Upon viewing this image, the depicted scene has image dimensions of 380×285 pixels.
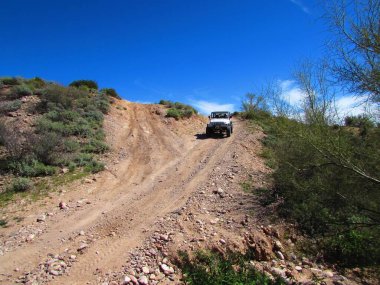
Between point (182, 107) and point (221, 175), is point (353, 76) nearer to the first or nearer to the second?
point (221, 175)

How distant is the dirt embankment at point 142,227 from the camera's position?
6.45 m

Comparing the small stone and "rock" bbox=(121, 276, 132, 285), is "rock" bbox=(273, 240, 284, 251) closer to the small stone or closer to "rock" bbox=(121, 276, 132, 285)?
"rock" bbox=(121, 276, 132, 285)

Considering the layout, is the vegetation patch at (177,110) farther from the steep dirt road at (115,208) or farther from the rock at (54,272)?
the rock at (54,272)

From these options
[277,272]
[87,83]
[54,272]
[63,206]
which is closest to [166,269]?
[54,272]

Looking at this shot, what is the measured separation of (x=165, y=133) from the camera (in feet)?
66.9

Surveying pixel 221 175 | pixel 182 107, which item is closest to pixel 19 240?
pixel 221 175

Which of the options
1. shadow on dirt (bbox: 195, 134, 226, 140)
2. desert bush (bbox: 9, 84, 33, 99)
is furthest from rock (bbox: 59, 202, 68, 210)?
desert bush (bbox: 9, 84, 33, 99)

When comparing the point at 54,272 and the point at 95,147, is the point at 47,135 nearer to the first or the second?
the point at 95,147

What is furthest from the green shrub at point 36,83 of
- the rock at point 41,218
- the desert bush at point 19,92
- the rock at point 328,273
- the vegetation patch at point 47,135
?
the rock at point 328,273

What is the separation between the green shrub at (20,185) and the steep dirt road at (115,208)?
1.33 meters

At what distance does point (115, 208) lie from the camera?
9398 millimetres

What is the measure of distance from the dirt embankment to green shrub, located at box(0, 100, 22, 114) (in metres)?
7.63

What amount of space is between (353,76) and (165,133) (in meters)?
15.9

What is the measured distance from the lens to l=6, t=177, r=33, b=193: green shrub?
34.8 feet
